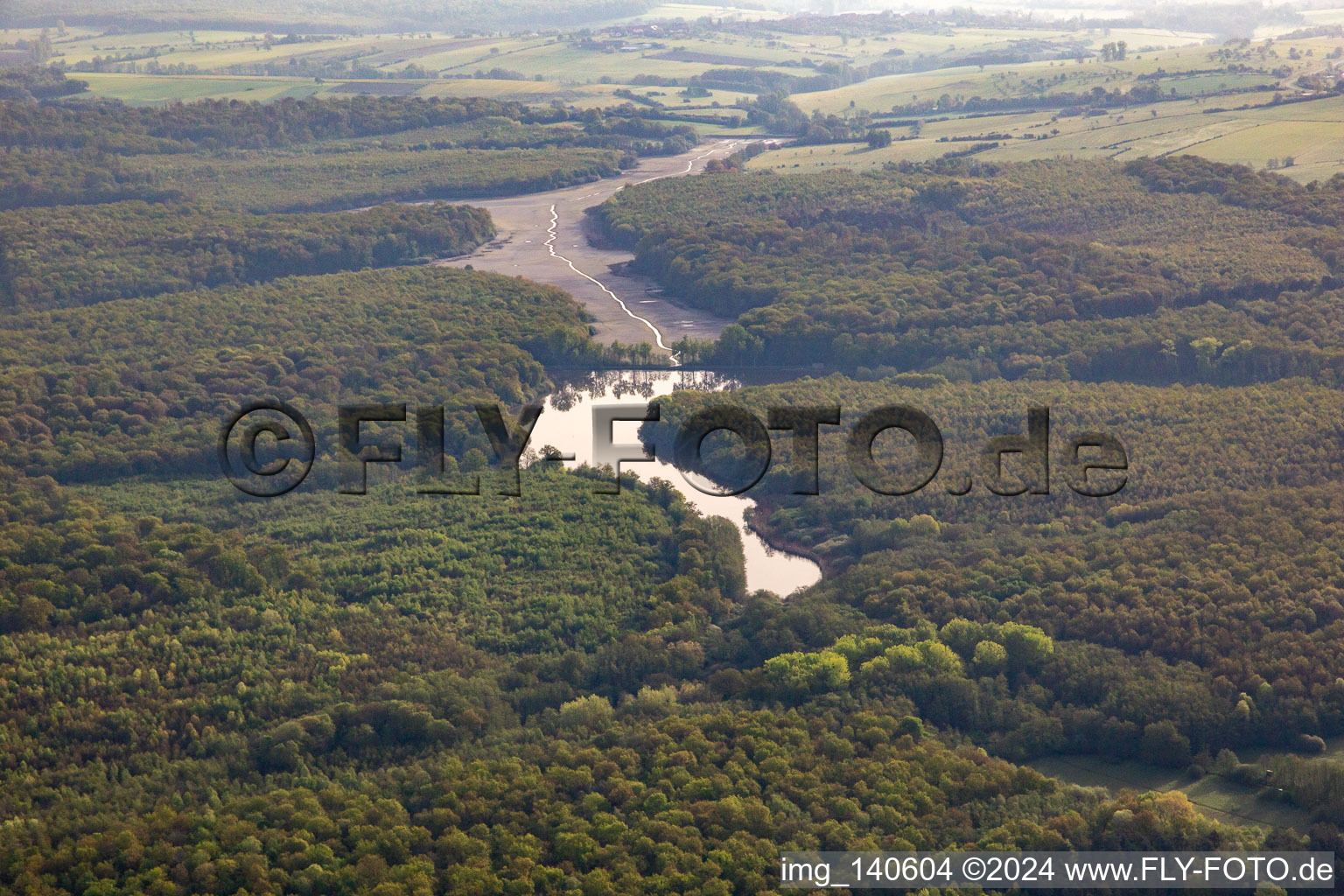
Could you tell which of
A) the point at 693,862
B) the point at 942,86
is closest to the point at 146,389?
the point at 693,862

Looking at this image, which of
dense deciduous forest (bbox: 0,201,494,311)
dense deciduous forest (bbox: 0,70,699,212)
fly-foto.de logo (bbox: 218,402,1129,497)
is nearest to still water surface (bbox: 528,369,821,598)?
fly-foto.de logo (bbox: 218,402,1129,497)

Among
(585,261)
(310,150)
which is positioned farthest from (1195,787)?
(310,150)

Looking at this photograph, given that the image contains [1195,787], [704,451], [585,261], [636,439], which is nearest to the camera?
[1195,787]

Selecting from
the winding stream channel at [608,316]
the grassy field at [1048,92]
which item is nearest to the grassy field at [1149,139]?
the grassy field at [1048,92]

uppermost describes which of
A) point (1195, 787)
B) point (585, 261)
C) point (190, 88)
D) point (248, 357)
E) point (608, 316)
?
point (190, 88)

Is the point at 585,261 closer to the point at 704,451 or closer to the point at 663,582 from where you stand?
the point at 704,451

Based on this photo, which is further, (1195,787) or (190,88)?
(190,88)

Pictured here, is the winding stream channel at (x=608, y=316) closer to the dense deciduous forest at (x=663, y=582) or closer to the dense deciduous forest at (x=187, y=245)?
the dense deciduous forest at (x=663, y=582)
